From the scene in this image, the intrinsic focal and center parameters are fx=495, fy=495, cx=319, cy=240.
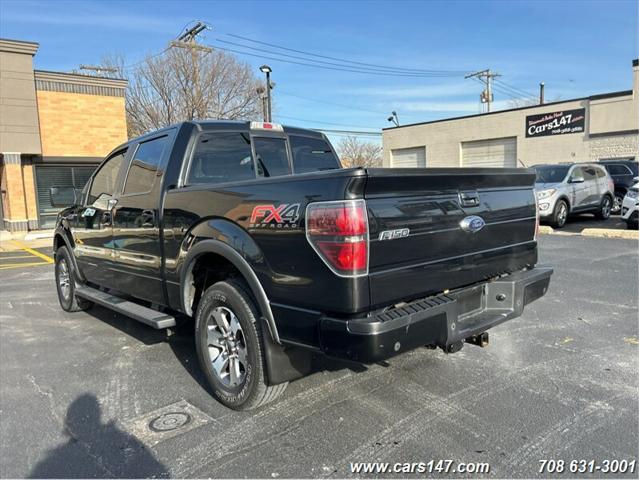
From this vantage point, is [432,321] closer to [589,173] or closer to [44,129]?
[589,173]

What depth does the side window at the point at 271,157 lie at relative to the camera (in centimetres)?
462

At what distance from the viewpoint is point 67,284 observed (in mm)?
6543

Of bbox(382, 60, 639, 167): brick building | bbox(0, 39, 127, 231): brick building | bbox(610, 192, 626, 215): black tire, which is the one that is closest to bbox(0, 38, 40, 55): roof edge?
bbox(0, 39, 127, 231): brick building

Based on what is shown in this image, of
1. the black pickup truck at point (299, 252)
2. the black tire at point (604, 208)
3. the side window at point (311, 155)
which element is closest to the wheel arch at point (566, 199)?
the black tire at point (604, 208)

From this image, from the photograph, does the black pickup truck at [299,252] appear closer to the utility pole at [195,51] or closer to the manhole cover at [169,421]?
the manhole cover at [169,421]

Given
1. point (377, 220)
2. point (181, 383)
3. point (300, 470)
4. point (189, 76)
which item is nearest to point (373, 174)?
point (377, 220)

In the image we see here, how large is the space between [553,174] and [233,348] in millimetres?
12464

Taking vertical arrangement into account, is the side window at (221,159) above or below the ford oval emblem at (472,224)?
above

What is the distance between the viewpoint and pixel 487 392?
362cm

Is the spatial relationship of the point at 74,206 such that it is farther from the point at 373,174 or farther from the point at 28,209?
the point at 28,209

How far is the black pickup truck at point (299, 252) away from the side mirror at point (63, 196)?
1.58 meters

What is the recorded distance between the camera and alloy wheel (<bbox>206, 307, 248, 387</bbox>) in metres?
3.44

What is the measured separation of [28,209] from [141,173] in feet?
52.4

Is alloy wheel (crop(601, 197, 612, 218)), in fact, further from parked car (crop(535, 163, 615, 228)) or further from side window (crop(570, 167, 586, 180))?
side window (crop(570, 167, 586, 180))
